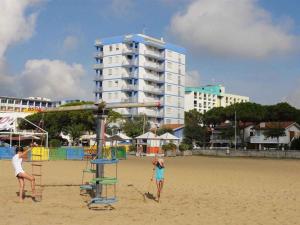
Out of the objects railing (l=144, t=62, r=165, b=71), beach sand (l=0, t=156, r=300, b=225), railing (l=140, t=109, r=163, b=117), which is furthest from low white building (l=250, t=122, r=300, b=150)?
beach sand (l=0, t=156, r=300, b=225)

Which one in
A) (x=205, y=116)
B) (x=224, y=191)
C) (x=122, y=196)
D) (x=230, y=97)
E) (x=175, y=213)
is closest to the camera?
(x=175, y=213)

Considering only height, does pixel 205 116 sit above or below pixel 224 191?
above

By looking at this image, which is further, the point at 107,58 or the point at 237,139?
the point at 107,58

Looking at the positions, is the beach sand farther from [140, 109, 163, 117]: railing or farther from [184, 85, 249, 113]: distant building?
[184, 85, 249, 113]: distant building

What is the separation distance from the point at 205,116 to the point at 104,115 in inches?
3633

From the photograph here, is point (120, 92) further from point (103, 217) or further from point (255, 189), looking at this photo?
point (103, 217)

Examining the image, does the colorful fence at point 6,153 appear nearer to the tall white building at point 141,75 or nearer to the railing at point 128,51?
the tall white building at point 141,75

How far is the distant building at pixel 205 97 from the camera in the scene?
169000 mm

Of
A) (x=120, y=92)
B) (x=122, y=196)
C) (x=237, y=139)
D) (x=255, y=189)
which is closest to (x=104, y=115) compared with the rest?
(x=122, y=196)

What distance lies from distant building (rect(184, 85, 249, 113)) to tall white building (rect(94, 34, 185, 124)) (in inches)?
2107

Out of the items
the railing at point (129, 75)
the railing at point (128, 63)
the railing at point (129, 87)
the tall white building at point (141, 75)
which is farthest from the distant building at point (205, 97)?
the railing at point (129, 87)

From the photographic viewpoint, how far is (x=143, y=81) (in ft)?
351

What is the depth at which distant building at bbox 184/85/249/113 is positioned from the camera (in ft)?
554

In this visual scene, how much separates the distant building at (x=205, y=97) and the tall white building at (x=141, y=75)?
176ft
